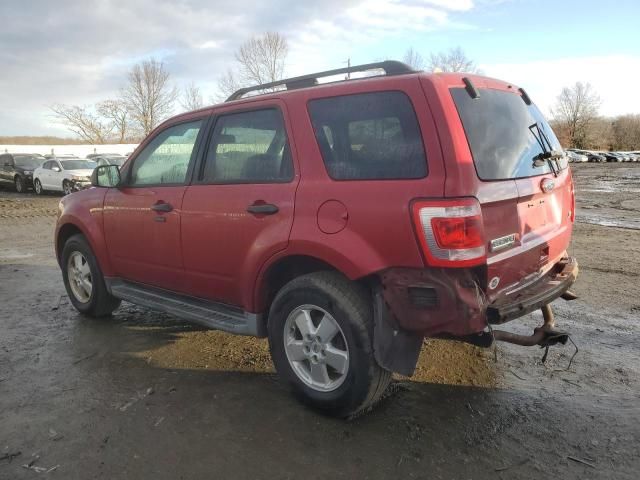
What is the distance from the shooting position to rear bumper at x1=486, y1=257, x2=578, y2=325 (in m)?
2.68

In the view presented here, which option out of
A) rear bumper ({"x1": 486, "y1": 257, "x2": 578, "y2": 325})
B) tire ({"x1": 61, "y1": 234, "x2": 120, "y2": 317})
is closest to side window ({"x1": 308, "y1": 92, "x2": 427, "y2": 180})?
rear bumper ({"x1": 486, "y1": 257, "x2": 578, "y2": 325})

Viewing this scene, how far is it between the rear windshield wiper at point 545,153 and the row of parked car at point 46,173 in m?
16.6

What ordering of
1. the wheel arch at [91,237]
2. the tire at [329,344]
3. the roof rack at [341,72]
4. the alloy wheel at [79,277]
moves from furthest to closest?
the alloy wheel at [79,277] → the wheel arch at [91,237] → the roof rack at [341,72] → the tire at [329,344]

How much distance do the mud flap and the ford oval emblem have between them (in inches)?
49.9

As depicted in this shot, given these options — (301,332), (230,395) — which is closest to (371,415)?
(301,332)

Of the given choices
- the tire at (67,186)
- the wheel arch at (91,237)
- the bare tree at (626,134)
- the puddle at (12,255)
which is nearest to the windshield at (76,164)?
the tire at (67,186)

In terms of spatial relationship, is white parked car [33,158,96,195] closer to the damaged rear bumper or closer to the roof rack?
the roof rack

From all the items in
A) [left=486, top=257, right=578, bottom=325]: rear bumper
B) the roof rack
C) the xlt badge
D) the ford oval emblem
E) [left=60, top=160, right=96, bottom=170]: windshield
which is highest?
the roof rack

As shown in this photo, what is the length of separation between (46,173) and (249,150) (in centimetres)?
2032

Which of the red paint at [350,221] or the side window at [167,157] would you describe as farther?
the side window at [167,157]

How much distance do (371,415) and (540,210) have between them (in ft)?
5.46

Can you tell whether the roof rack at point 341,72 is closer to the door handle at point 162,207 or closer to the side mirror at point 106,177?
the door handle at point 162,207

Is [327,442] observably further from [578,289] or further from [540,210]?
[578,289]

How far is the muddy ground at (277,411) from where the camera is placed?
261 cm
